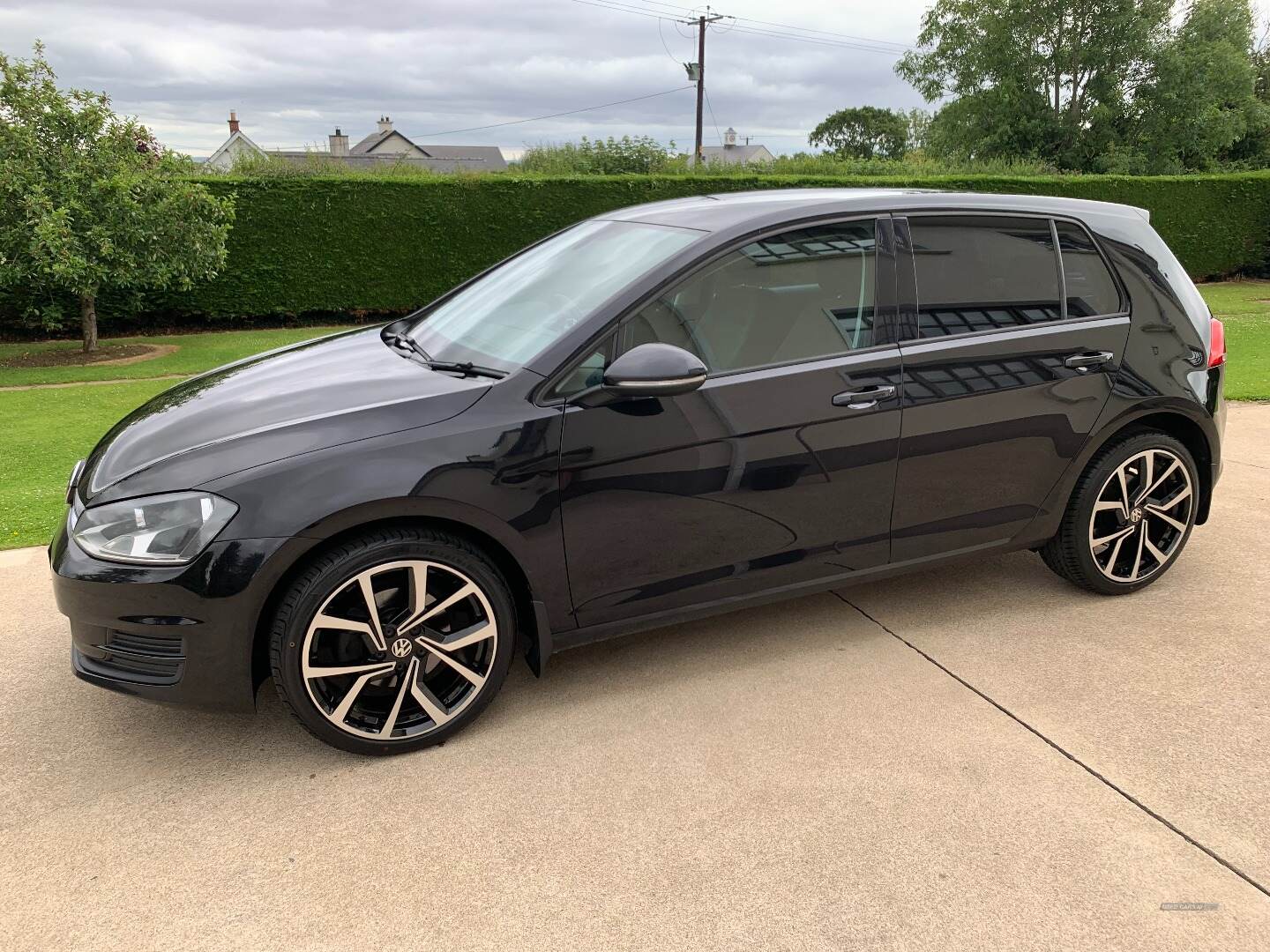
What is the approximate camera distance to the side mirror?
9.61 feet

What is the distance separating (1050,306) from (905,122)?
83.9 m

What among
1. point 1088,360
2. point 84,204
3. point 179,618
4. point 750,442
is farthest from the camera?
point 84,204

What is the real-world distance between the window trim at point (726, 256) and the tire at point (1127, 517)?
1157 millimetres

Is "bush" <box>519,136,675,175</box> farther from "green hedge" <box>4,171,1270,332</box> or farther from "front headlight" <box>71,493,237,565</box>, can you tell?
"front headlight" <box>71,493,237,565</box>

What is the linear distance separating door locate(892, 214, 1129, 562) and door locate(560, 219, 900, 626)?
0.38 feet

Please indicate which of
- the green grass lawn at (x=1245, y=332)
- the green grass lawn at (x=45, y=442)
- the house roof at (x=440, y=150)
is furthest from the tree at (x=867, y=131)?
the green grass lawn at (x=45, y=442)

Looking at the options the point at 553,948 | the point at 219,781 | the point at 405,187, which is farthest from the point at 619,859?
the point at 405,187

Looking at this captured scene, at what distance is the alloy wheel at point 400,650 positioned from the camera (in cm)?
283

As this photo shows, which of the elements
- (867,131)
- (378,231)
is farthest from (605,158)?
(867,131)

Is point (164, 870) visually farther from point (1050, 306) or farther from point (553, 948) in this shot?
point (1050, 306)

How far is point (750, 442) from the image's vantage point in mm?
3180

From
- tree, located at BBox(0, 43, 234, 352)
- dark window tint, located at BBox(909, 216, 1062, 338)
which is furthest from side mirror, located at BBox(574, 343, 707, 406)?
tree, located at BBox(0, 43, 234, 352)

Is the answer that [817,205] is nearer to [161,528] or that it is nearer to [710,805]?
[710,805]

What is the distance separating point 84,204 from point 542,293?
1085cm
